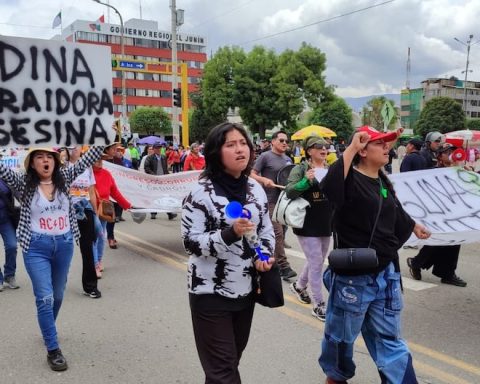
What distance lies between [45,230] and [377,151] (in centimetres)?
253

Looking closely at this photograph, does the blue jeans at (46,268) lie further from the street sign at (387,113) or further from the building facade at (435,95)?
the building facade at (435,95)

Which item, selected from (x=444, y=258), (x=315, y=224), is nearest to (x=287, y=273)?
(x=315, y=224)

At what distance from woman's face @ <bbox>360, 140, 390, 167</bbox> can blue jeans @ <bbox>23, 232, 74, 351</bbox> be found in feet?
7.91

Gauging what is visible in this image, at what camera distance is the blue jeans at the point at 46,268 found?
3838 millimetres

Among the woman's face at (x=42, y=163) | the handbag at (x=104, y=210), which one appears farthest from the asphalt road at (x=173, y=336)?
the woman's face at (x=42, y=163)

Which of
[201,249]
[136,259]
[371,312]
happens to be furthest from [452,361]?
[136,259]

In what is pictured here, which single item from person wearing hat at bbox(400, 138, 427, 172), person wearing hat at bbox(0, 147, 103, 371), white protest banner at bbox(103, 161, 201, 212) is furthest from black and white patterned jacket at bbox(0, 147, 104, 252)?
person wearing hat at bbox(400, 138, 427, 172)

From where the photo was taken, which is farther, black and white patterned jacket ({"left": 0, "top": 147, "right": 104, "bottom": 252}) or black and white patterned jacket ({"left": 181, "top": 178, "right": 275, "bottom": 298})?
black and white patterned jacket ({"left": 0, "top": 147, "right": 104, "bottom": 252})

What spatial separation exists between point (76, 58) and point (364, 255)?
2667 mm

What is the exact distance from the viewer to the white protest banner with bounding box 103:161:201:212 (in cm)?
901

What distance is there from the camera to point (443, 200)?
5375 millimetres

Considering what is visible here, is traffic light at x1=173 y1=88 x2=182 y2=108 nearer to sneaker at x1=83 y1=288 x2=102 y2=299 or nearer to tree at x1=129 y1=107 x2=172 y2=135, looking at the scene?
sneaker at x1=83 y1=288 x2=102 y2=299

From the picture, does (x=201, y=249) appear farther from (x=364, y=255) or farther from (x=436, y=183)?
(x=436, y=183)

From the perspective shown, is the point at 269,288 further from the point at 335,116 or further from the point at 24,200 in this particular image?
the point at 335,116
